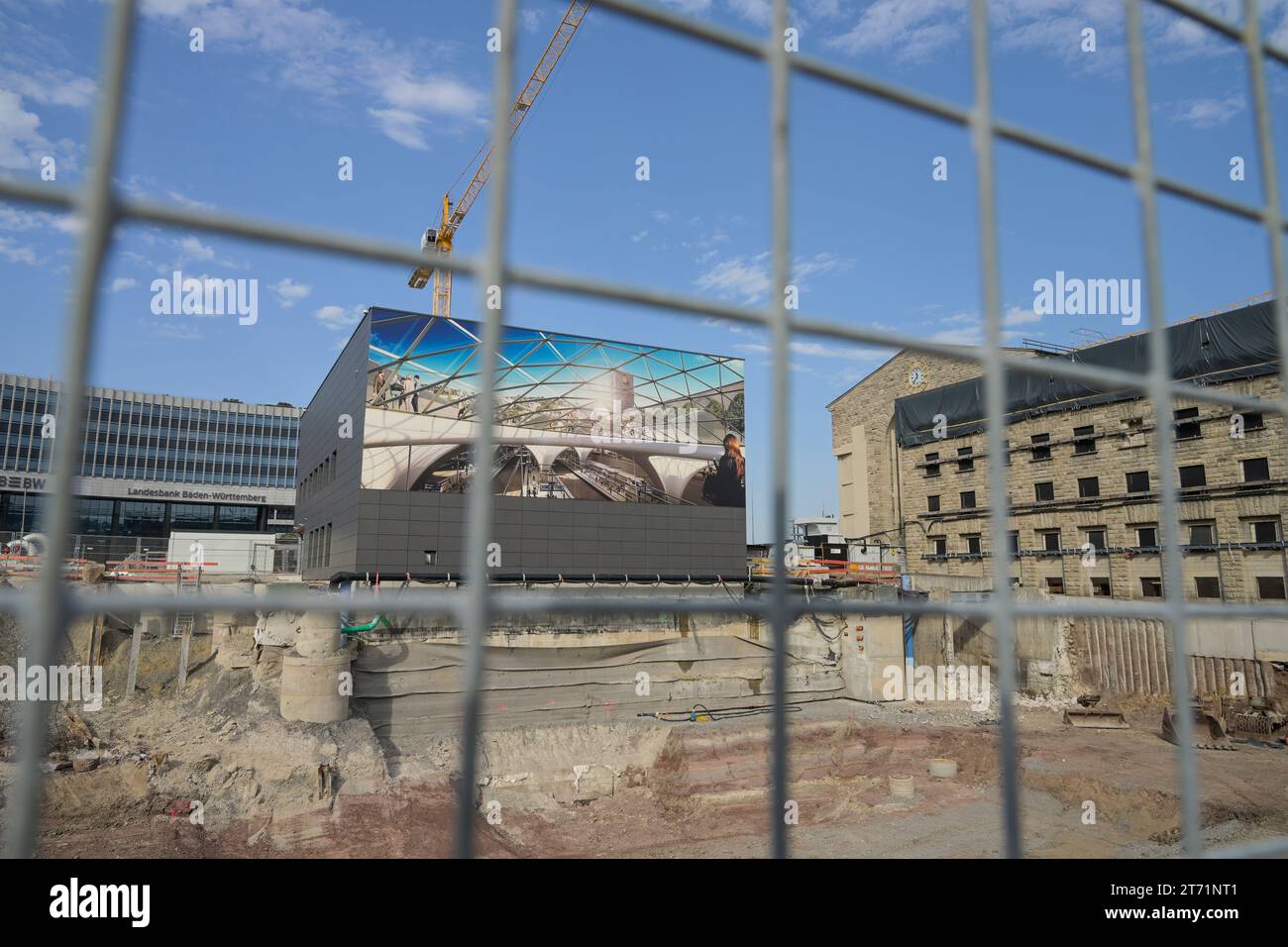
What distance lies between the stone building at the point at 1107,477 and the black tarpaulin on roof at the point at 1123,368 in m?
0.05

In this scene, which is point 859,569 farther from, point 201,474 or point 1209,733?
point 201,474

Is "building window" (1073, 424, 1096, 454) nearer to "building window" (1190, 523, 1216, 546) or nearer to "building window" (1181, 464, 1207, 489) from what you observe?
"building window" (1181, 464, 1207, 489)

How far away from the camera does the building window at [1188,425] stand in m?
25.9

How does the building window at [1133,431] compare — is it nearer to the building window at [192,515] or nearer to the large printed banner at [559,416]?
the large printed banner at [559,416]

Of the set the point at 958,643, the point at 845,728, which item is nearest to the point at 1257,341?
the point at 958,643

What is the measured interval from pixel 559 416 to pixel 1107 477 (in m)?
20.3

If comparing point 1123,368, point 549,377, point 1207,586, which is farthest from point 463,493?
point 1207,586

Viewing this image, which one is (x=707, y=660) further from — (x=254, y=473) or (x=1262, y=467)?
(x=254, y=473)

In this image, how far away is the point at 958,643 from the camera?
25.9 m

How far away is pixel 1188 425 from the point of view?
2695 centimetres
